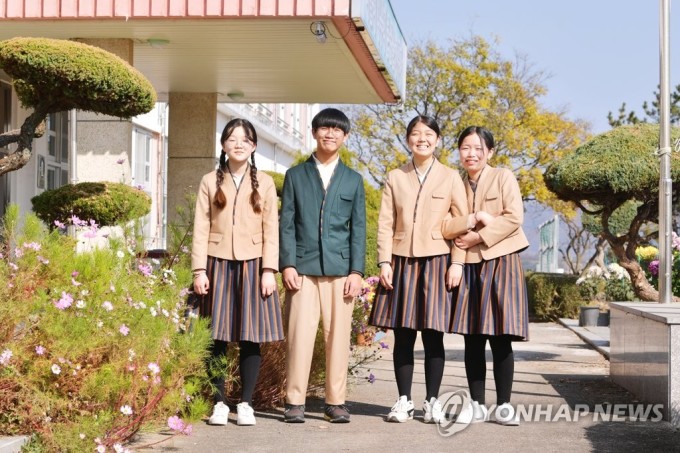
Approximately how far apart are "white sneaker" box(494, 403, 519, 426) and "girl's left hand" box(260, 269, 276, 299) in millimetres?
1669

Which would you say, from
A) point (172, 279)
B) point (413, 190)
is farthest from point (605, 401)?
point (172, 279)

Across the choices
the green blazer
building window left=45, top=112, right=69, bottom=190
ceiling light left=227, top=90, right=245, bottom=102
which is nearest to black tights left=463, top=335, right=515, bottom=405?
the green blazer

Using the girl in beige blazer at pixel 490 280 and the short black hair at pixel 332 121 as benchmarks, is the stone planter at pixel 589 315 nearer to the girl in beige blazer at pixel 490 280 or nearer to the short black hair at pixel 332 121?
the girl in beige blazer at pixel 490 280

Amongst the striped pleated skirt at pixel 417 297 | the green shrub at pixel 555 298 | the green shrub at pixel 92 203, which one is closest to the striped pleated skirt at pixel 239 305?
the striped pleated skirt at pixel 417 297

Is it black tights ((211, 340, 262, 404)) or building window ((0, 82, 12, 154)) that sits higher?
building window ((0, 82, 12, 154))

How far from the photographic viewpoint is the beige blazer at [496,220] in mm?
7211

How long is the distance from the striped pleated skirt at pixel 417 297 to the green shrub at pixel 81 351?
1.54 meters

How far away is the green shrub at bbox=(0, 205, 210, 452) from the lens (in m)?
5.51

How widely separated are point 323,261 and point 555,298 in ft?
53.4

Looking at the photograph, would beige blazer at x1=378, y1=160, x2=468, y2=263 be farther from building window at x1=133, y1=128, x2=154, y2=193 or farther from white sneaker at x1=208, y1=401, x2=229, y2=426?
building window at x1=133, y1=128, x2=154, y2=193

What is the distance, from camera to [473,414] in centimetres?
725

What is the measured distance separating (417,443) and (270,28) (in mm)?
6495

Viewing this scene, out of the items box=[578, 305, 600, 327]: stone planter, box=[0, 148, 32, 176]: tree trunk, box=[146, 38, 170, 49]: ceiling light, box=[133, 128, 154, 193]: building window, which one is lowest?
box=[578, 305, 600, 327]: stone planter

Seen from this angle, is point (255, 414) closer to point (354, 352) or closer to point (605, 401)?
point (354, 352)
